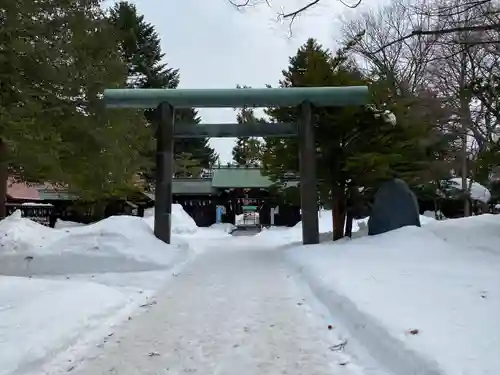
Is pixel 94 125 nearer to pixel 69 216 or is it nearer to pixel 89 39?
pixel 89 39

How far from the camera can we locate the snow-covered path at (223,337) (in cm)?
443

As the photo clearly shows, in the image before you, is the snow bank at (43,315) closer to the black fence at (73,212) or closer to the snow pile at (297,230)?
the snow pile at (297,230)

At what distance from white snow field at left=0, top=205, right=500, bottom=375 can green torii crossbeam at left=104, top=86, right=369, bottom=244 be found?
9.14ft

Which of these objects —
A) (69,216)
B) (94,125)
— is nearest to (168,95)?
(94,125)

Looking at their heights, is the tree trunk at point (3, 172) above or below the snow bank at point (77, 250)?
above

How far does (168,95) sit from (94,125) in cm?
207

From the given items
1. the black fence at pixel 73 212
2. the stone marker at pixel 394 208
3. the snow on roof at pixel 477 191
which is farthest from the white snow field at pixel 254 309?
the snow on roof at pixel 477 191

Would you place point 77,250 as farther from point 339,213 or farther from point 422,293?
point 339,213

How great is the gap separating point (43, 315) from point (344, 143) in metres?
11.9

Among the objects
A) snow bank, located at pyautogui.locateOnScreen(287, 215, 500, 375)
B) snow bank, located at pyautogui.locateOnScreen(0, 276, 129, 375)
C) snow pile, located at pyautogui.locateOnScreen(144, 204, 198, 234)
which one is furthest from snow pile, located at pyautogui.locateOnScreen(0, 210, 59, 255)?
snow pile, located at pyautogui.locateOnScreen(144, 204, 198, 234)

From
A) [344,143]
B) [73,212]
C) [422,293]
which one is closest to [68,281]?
[422,293]

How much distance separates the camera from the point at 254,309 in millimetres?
6867

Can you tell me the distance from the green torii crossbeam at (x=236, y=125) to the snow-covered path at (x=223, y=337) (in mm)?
5924

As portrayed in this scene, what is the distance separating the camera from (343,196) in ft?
54.7
